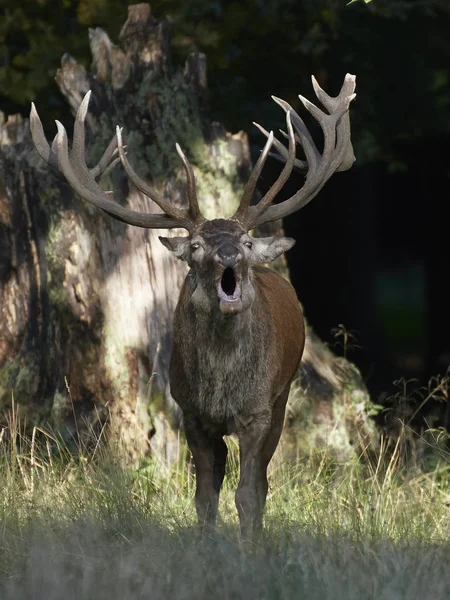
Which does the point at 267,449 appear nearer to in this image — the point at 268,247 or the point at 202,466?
the point at 202,466

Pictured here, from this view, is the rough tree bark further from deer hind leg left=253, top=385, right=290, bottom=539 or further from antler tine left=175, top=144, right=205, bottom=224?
antler tine left=175, top=144, right=205, bottom=224

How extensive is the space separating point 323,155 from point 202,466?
188 centimetres

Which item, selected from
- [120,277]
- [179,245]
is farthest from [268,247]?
[120,277]

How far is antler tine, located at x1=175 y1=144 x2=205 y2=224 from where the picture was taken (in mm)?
6840

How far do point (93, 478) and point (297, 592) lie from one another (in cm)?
245

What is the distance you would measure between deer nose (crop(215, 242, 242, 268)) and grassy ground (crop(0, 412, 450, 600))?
1.27 m

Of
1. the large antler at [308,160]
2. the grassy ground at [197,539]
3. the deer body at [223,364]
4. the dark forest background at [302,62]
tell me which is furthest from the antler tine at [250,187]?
the dark forest background at [302,62]

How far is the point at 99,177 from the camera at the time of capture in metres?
7.47

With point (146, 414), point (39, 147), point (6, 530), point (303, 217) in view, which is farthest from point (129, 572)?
point (303, 217)

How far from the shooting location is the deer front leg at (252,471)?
6.69 meters

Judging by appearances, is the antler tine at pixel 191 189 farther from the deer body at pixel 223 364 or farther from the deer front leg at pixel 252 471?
the deer front leg at pixel 252 471

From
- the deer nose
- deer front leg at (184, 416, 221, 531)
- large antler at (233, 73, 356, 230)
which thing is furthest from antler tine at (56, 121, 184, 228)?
deer front leg at (184, 416, 221, 531)

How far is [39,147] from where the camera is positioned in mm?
7363

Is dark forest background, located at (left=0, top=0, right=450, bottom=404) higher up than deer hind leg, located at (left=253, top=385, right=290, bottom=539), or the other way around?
dark forest background, located at (left=0, top=0, right=450, bottom=404)
